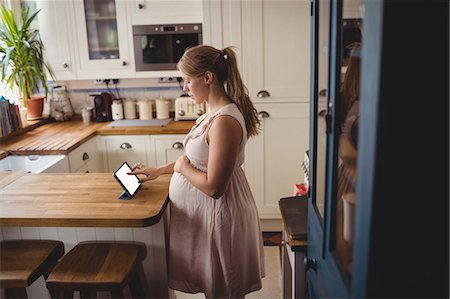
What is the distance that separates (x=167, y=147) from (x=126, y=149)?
0.31 meters

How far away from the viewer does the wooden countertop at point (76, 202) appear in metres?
1.73

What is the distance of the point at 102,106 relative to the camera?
388cm

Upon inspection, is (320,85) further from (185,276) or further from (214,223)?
(185,276)

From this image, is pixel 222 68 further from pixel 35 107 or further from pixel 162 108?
pixel 35 107

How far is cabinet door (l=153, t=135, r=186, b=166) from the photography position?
3521 millimetres

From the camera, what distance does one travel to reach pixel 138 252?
188 cm

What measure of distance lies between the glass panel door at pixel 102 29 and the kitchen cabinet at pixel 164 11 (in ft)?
0.59

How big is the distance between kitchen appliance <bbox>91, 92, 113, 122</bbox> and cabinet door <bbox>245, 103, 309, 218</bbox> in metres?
1.24

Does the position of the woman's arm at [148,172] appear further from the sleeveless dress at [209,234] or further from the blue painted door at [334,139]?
the blue painted door at [334,139]

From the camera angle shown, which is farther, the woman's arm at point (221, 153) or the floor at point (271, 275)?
the floor at point (271, 275)

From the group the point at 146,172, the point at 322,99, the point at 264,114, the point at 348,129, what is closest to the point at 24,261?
the point at 146,172

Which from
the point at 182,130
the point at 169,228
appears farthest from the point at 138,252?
the point at 182,130

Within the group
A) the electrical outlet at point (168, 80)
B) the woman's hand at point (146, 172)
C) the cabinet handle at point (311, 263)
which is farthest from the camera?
the electrical outlet at point (168, 80)

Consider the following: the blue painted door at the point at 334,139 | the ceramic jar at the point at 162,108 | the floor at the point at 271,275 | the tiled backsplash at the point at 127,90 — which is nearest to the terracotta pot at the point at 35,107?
the tiled backsplash at the point at 127,90
